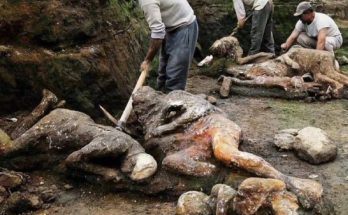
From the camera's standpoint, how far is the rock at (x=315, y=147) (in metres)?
5.00

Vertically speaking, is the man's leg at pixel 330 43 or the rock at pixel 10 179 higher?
the rock at pixel 10 179

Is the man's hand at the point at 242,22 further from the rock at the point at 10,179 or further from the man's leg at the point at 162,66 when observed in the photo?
the rock at the point at 10,179

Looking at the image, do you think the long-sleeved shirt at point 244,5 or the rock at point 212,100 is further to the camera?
the long-sleeved shirt at point 244,5

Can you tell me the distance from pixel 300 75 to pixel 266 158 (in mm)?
3142

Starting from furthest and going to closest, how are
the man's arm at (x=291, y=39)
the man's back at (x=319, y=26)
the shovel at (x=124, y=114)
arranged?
the man's arm at (x=291, y=39)
the man's back at (x=319, y=26)
the shovel at (x=124, y=114)

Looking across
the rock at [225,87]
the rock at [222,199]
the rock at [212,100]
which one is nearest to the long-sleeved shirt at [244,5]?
the rock at [225,87]

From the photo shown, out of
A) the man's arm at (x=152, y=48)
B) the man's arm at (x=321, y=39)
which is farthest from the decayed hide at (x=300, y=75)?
the man's arm at (x=152, y=48)

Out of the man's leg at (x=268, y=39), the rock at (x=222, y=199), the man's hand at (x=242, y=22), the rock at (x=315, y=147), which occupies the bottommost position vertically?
the man's leg at (x=268, y=39)

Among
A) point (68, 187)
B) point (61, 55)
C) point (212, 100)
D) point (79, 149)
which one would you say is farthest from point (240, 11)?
point (68, 187)

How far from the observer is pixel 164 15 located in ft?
18.6

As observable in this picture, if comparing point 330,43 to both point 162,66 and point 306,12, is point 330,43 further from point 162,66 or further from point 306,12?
point 162,66

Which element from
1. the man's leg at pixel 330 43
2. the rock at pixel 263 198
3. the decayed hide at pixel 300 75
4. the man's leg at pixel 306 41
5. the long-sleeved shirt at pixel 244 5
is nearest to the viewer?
the rock at pixel 263 198

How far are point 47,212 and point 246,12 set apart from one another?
696cm

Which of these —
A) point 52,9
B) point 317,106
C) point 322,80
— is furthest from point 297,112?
point 52,9
